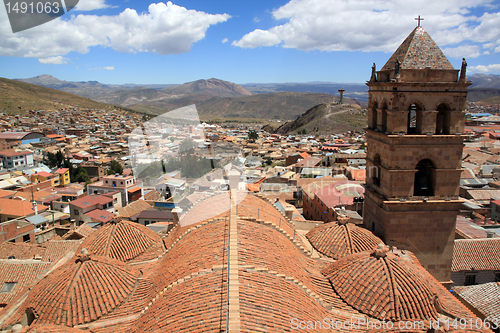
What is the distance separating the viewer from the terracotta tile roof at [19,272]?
41.8 feet

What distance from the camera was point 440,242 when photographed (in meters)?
10.2

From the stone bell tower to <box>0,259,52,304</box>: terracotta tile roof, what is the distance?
43.2ft

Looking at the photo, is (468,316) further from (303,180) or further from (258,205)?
(303,180)

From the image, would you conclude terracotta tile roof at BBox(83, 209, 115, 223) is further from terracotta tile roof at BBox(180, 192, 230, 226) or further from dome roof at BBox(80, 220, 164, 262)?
terracotta tile roof at BBox(180, 192, 230, 226)

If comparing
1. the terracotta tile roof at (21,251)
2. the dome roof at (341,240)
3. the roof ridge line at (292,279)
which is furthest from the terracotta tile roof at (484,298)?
the terracotta tile roof at (21,251)

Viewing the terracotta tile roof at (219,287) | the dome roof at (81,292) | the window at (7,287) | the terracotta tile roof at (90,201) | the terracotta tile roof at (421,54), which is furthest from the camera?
the terracotta tile roof at (90,201)

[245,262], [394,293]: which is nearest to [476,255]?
[394,293]

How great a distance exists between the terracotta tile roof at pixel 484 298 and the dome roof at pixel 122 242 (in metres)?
11.0

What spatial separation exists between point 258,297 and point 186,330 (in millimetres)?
1244

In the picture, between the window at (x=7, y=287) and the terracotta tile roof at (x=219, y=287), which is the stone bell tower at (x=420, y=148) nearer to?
the terracotta tile roof at (x=219, y=287)

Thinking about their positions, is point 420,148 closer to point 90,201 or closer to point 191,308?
point 191,308

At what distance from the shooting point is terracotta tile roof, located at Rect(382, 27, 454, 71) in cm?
940

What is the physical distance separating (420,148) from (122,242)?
9604mm

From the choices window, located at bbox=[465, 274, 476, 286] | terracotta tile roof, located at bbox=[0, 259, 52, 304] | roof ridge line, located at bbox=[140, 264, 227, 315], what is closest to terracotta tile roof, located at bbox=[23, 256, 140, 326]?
roof ridge line, located at bbox=[140, 264, 227, 315]
